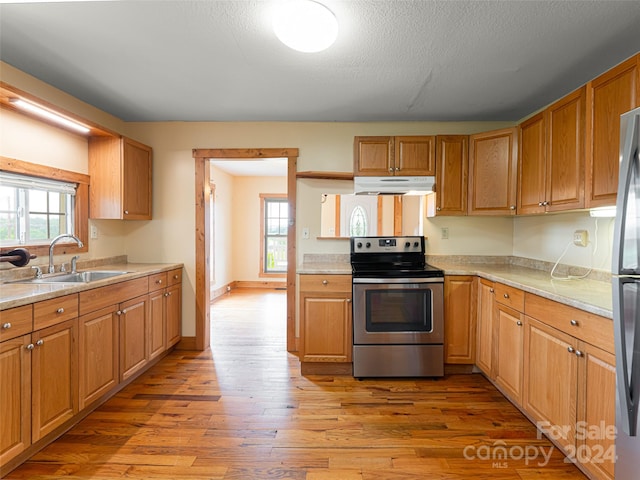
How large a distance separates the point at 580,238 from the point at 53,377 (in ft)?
11.5

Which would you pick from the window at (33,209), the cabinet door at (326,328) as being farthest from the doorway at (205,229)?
the window at (33,209)

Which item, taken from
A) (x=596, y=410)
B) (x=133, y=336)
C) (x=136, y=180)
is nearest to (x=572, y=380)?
(x=596, y=410)

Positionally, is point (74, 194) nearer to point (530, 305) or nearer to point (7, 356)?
point (7, 356)

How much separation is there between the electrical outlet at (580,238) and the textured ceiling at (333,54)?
3.60 feet

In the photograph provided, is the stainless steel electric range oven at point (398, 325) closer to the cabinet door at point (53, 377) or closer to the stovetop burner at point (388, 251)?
the stovetop burner at point (388, 251)

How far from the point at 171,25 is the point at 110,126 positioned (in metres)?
1.86

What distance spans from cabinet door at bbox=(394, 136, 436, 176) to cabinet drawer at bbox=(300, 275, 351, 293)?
1.14m

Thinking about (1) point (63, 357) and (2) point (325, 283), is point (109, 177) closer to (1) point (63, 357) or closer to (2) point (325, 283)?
(1) point (63, 357)

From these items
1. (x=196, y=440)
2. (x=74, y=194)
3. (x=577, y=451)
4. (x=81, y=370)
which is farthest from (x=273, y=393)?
(x=74, y=194)

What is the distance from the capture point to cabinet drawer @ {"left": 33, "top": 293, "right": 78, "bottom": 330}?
1.73 m

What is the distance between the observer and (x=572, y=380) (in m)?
1.69

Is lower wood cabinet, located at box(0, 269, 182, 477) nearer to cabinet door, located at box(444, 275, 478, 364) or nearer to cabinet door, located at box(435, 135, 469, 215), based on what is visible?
cabinet door, located at box(444, 275, 478, 364)

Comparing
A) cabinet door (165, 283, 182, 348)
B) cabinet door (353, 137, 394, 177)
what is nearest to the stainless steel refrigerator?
cabinet door (353, 137, 394, 177)

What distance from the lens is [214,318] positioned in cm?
457
